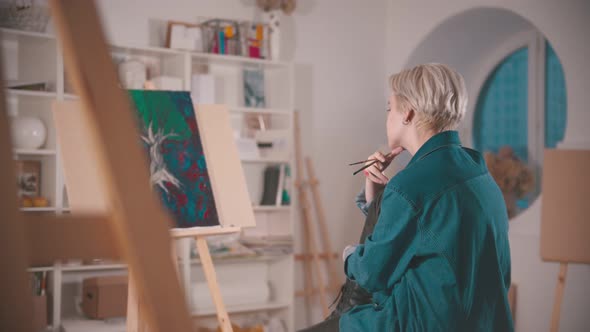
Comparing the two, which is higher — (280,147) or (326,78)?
(326,78)

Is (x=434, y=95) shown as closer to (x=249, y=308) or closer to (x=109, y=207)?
(x=109, y=207)

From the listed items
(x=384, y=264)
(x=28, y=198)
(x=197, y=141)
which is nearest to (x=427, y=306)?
(x=384, y=264)

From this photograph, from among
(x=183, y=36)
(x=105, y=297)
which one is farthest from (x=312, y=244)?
(x=183, y=36)

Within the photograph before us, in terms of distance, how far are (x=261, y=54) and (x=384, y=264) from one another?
3059 mm

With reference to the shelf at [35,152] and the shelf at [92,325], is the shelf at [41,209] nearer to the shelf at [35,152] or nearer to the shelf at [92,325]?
the shelf at [35,152]

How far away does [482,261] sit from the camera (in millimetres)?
1869

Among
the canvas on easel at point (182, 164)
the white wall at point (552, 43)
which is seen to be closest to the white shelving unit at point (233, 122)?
the white wall at point (552, 43)

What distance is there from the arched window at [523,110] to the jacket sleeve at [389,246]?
321 cm

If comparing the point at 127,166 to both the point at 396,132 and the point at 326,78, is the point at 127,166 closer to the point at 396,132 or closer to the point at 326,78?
the point at 396,132

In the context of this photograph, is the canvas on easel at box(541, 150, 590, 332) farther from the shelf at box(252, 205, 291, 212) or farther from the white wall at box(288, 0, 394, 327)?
the white wall at box(288, 0, 394, 327)

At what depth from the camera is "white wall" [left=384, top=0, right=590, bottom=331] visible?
392 centimetres

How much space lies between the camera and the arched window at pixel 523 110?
497 cm

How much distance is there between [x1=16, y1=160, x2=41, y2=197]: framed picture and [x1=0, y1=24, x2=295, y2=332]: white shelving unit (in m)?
0.04

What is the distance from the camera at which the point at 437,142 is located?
79.0 inches
